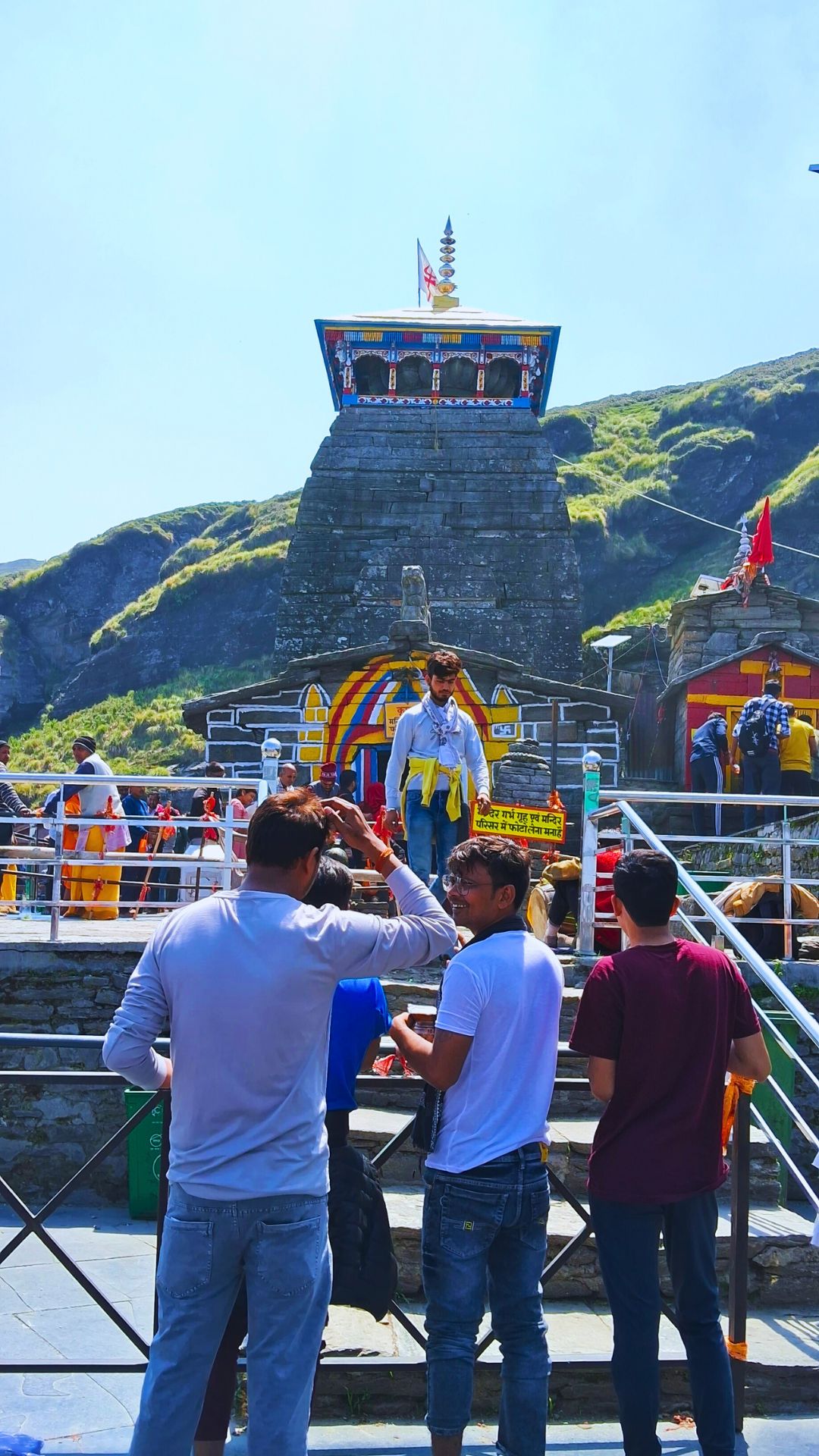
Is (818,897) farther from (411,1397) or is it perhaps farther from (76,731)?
(76,731)

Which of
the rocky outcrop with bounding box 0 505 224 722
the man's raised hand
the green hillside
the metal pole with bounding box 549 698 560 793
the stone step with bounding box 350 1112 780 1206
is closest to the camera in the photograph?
the man's raised hand

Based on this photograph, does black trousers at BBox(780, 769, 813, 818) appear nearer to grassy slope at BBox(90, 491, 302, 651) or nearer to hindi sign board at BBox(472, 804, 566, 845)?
Result: hindi sign board at BBox(472, 804, 566, 845)

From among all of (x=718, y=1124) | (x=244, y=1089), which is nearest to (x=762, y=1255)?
Answer: (x=718, y=1124)

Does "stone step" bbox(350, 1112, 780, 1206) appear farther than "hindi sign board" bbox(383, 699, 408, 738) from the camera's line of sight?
No

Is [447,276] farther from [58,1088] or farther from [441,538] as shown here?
[58,1088]

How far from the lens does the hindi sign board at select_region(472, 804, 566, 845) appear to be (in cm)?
964

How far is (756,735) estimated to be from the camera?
1238 centimetres

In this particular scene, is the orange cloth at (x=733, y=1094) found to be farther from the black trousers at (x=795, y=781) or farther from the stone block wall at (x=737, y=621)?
the stone block wall at (x=737, y=621)

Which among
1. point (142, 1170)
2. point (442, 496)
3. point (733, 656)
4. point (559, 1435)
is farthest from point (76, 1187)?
point (442, 496)

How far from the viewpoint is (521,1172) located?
3330 mm

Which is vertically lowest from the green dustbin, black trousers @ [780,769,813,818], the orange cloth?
the green dustbin

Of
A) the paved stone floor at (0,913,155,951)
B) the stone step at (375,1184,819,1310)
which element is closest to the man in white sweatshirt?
the stone step at (375,1184,819,1310)

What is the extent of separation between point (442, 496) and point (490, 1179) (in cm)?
2307

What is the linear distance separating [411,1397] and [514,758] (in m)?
11.2
